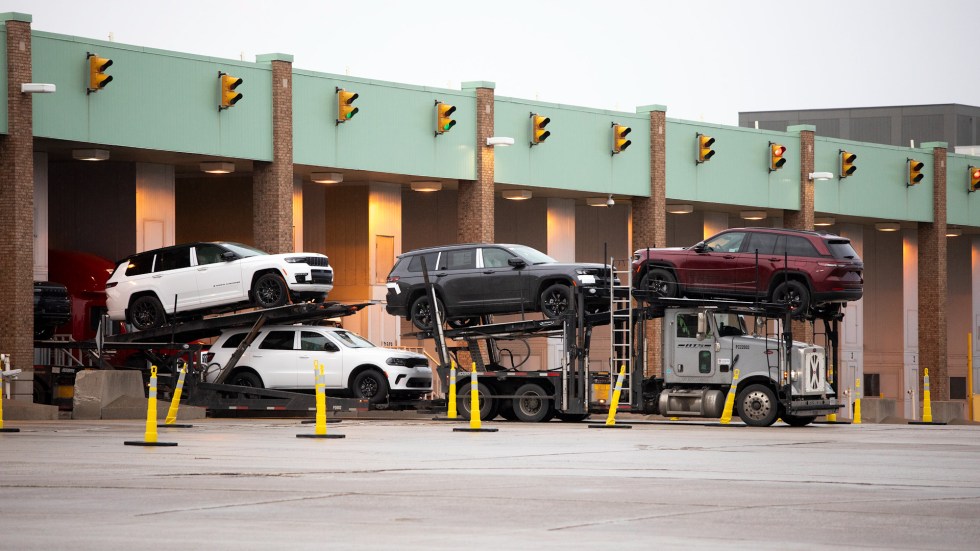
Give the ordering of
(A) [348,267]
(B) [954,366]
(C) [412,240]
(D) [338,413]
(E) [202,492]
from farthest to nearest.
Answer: (B) [954,366] < (C) [412,240] < (A) [348,267] < (D) [338,413] < (E) [202,492]

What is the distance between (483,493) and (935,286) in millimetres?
47284

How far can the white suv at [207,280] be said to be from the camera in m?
30.9

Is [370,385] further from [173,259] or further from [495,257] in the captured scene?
[173,259]

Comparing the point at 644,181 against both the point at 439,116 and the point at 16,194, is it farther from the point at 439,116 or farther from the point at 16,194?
the point at 16,194

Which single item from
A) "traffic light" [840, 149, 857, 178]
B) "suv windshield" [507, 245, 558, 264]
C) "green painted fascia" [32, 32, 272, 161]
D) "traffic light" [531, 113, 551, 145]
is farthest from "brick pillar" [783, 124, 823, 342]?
"suv windshield" [507, 245, 558, 264]

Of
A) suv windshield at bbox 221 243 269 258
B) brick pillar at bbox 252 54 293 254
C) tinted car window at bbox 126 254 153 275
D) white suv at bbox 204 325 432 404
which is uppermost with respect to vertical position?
brick pillar at bbox 252 54 293 254

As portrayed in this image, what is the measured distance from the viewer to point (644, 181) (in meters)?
48.0

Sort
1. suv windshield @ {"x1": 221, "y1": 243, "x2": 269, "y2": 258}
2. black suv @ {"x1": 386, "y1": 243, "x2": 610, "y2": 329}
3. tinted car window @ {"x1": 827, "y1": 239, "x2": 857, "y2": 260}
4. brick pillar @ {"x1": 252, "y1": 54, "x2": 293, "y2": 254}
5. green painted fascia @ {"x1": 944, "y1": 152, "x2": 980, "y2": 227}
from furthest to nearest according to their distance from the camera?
green painted fascia @ {"x1": 944, "y1": 152, "x2": 980, "y2": 227}
brick pillar @ {"x1": 252, "y1": 54, "x2": 293, "y2": 254}
suv windshield @ {"x1": 221, "y1": 243, "x2": 269, "y2": 258}
black suv @ {"x1": 386, "y1": 243, "x2": 610, "y2": 329}
tinted car window @ {"x1": 827, "y1": 239, "x2": 857, "y2": 260}

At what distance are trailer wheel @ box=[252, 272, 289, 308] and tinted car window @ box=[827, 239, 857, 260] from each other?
35.1 feet

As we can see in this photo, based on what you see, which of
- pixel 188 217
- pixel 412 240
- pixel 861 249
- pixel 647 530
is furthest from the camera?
pixel 861 249

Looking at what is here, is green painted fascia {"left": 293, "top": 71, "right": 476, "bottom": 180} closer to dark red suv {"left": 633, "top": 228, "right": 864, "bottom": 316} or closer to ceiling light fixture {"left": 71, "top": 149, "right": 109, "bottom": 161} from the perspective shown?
ceiling light fixture {"left": 71, "top": 149, "right": 109, "bottom": 161}

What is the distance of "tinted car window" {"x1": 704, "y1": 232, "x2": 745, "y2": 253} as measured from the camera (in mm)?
29234

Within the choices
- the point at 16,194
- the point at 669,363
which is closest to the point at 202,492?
the point at 669,363

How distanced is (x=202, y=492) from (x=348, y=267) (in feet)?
107
